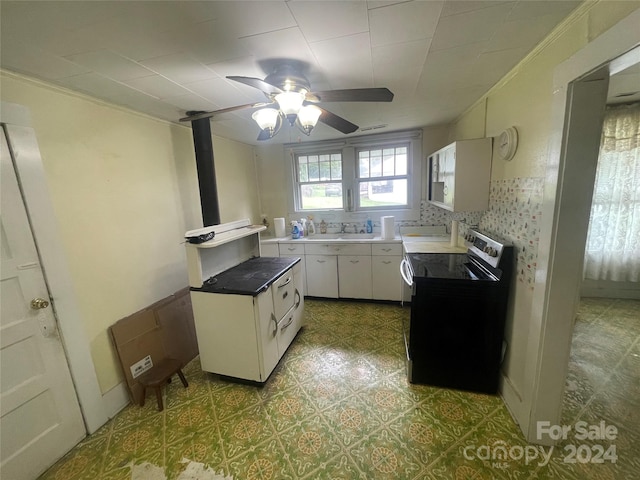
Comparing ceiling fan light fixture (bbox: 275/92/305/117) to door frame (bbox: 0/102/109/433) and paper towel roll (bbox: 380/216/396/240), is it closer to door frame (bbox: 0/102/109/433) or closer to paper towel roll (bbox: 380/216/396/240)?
door frame (bbox: 0/102/109/433)

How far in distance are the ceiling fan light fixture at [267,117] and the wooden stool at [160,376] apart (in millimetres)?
1957

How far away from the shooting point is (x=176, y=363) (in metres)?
2.05

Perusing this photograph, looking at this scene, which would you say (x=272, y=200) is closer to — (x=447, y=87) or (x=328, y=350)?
(x=328, y=350)

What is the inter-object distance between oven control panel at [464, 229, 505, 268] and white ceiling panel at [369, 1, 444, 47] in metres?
1.36

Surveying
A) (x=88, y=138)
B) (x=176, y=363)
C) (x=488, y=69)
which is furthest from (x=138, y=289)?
(x=488, y=69)

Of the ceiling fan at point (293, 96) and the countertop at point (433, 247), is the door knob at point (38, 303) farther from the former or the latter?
the countertop at point (433, 247)

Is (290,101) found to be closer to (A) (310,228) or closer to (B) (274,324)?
(B) (274,324)

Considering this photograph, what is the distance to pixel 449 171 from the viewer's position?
232cm

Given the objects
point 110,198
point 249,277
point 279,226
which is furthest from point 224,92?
point 279,226

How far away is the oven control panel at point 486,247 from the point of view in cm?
173

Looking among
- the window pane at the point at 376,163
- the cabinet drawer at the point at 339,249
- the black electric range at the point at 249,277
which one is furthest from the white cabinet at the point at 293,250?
the window pane at the point at 376,163

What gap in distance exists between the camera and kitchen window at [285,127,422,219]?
3.47 meters

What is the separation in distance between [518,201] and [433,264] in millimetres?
754

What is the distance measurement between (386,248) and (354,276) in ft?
1.83
